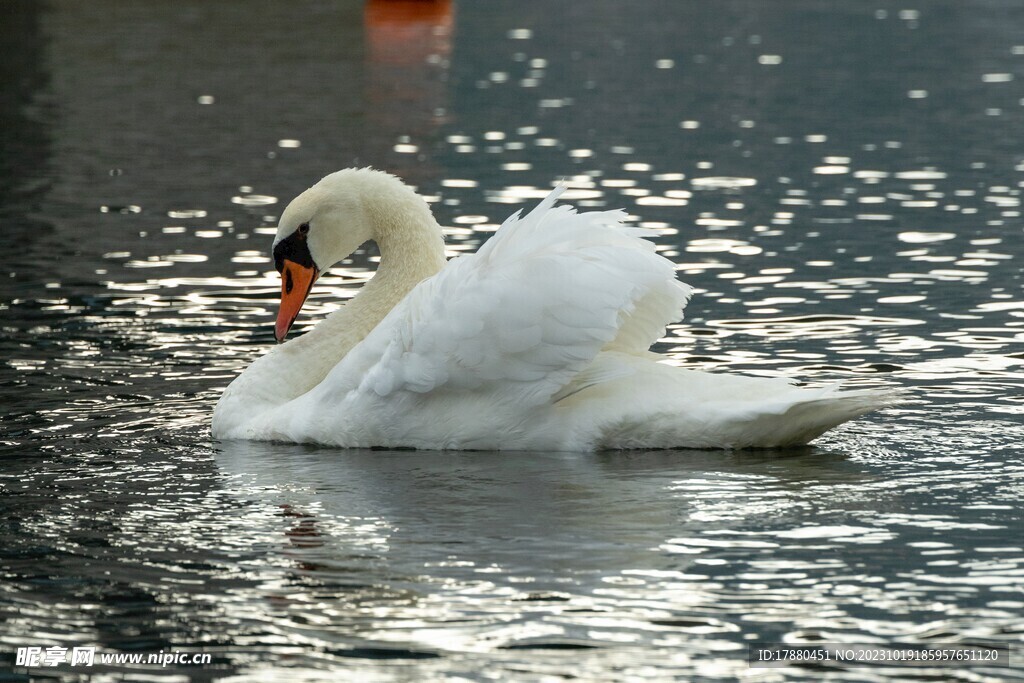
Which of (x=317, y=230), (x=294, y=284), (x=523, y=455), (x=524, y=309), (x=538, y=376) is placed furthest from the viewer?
(x=294, y=284)

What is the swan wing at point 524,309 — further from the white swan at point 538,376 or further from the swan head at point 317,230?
the swan head at point 317,230

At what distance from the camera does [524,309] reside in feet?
31.3

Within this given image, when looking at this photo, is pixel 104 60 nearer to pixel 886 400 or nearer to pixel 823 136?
pixel 823 136

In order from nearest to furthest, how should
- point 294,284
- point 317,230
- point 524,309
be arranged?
point 524,309 < point 317,230 < point 294,284

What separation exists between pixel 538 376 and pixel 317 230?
2.13m

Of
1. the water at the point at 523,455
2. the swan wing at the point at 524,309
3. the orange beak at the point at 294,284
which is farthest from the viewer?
the orange beak at the point at 294,284

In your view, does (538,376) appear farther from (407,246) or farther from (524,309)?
(407,246)

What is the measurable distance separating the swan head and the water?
104 cm

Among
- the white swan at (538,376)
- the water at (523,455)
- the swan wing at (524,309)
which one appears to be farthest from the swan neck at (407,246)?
the water at (523,455)

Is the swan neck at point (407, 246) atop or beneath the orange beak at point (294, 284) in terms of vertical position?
atop

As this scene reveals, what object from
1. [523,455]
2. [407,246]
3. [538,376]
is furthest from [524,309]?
[407,246]

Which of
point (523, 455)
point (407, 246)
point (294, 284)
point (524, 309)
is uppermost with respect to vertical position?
point (524, 309)

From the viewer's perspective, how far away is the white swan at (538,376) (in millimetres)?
9531

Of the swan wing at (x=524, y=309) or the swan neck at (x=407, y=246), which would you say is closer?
the swan wing at (x=524, y=309)
